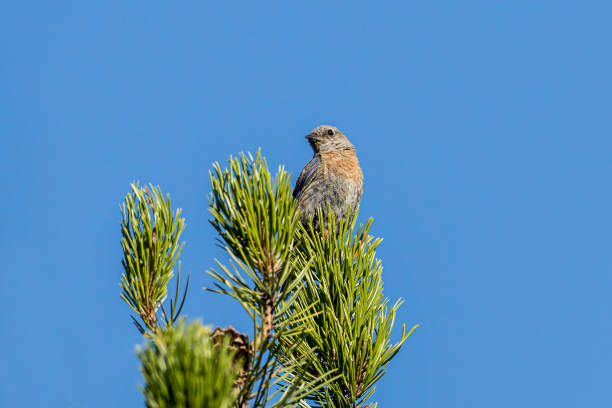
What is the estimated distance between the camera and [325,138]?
7.91m

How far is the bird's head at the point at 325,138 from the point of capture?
25.4 ft

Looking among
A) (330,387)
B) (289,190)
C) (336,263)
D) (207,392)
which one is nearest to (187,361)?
(207,392)

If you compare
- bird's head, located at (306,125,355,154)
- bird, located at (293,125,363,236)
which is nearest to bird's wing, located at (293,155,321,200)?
bird, located at (293,125,363,236)

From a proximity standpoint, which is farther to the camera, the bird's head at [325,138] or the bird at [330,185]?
the bird's head at [325,138]

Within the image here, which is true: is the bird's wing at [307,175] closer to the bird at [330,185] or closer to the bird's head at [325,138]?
the bird at [330,185]

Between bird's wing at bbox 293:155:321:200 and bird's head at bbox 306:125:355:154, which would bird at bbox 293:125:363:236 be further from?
bird's head at bbox 306:125:355:154

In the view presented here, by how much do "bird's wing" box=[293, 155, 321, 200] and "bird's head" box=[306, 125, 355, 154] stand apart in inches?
23.7

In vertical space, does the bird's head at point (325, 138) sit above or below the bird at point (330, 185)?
above

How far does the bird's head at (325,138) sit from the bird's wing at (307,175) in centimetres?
60

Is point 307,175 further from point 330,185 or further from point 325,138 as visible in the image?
point 325,138

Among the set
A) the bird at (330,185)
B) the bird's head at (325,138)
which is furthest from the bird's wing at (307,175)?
the bird's head at (325,138)

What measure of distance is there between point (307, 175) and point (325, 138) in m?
1.17

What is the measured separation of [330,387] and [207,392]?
3.79 ft

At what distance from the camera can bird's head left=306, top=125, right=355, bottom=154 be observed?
7727mm
